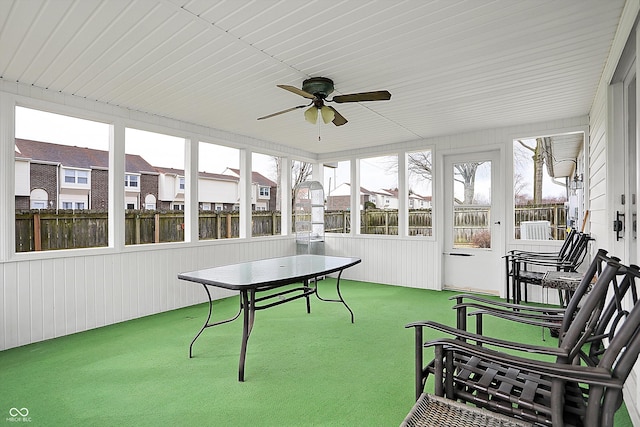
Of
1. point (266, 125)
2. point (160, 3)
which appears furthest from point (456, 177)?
point (160, 3)

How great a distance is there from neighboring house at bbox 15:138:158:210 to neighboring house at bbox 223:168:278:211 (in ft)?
5.21

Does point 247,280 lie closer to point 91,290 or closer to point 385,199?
point 91,290

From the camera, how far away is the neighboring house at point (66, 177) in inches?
141

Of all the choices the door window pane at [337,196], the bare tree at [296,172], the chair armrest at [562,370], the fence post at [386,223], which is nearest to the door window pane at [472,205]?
the fence post at [386,223]

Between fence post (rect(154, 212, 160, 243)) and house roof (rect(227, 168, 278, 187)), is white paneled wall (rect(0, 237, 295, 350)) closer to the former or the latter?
fence post (rect(154, 212, 160, 243))

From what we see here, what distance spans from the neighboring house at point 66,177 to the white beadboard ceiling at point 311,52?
2.11 ft

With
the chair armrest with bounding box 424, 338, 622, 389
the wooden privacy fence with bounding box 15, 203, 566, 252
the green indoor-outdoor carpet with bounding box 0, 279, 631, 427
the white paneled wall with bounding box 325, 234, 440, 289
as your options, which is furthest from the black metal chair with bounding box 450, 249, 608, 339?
the white paneled wall with bounding box 325, 234, 440, 289

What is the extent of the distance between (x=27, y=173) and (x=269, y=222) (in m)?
3.44

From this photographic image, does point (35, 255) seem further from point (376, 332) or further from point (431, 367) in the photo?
point (431, 367)

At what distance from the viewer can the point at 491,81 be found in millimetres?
3395

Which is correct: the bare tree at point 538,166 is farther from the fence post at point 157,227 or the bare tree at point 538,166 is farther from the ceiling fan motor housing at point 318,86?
the fence post at point 157,227
